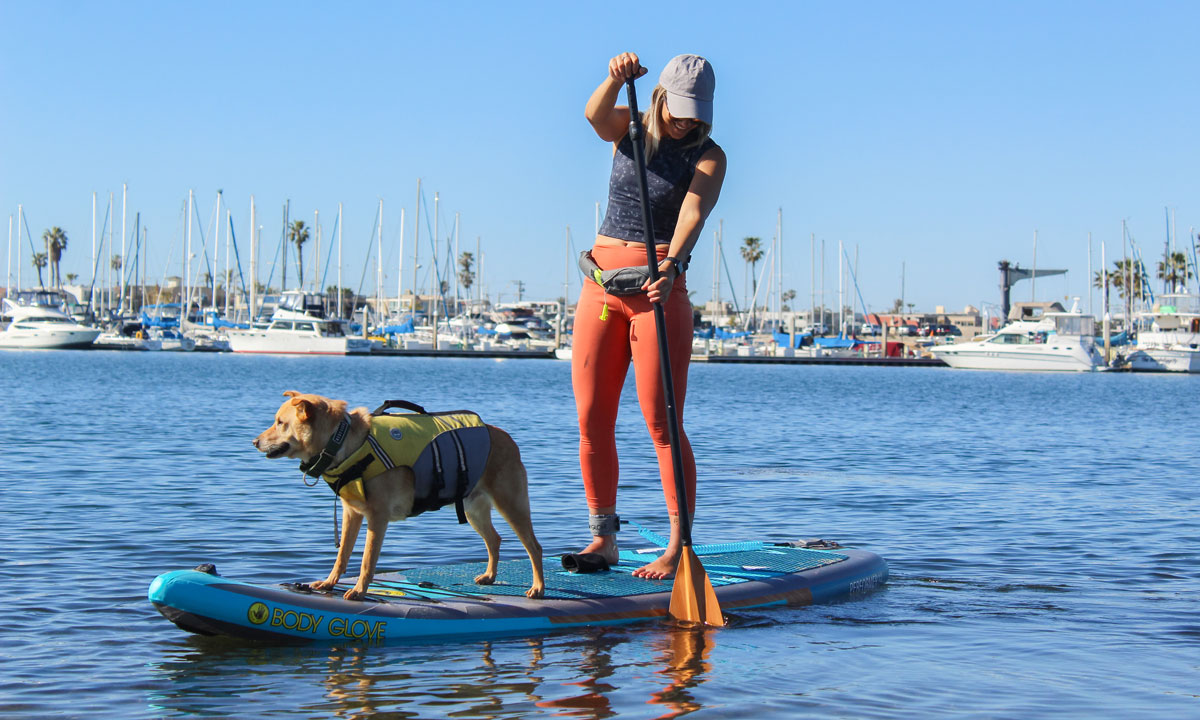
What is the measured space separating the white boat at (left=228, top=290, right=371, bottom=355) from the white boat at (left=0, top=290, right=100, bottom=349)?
36.1ft

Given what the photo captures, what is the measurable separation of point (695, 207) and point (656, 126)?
479 mm

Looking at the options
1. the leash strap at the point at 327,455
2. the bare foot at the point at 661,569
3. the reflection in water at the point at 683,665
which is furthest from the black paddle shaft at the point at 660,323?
the leash strap at the point at 327,455

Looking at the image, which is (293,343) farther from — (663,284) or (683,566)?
(663,284)

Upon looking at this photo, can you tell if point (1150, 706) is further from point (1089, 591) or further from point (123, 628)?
point (123, 628)

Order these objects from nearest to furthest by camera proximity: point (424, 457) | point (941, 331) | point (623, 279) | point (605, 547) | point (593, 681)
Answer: point (593, 681), point (424, 457), point (623, 279), point (605, 547), point (941, 331)

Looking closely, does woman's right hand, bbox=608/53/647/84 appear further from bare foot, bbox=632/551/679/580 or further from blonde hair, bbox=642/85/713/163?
bare foot, bbox=632/551/679/580

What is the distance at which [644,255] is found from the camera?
641 cm

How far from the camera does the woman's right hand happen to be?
19.4 ft

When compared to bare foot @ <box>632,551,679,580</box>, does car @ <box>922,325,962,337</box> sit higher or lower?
higher

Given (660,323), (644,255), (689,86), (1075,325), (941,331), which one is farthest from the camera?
(941,331)

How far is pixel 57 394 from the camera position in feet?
116

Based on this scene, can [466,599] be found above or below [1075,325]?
below

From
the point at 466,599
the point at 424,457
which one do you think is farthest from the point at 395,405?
the point at 466,599

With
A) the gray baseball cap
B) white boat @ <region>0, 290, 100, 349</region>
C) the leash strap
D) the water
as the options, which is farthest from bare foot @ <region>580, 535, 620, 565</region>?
white boat @ <region>0, 290, 100, 349</region>
